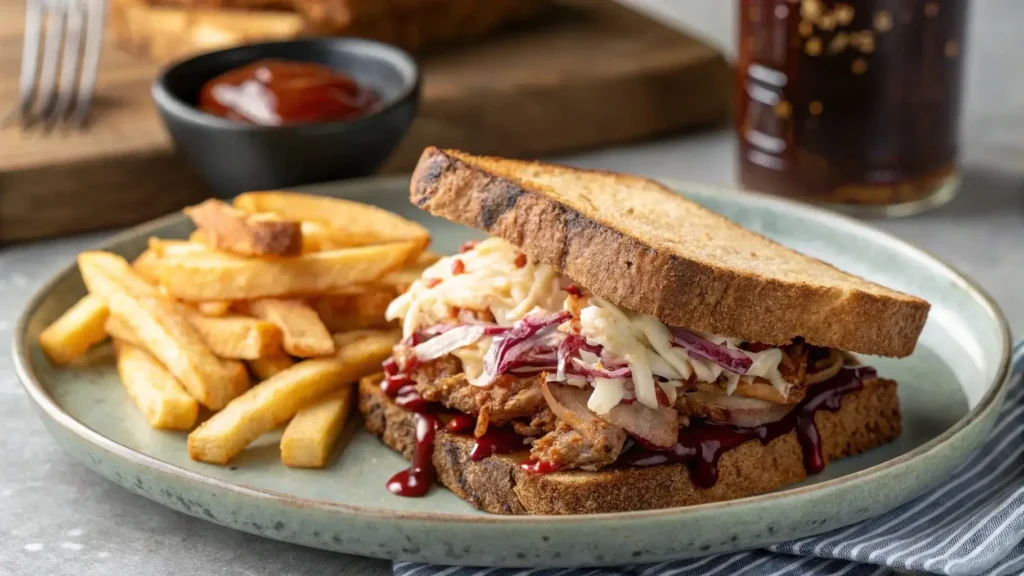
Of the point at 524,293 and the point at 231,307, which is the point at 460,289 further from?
the point at 231,307

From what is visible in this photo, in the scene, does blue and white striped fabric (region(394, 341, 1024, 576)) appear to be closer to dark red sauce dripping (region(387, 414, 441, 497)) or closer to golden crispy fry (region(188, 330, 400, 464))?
dark red sauce dripping (region(387, 414, 441, 497))

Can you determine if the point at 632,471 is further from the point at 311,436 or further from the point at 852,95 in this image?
the point at 852,95

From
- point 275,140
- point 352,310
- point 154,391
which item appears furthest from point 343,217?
point 275,140

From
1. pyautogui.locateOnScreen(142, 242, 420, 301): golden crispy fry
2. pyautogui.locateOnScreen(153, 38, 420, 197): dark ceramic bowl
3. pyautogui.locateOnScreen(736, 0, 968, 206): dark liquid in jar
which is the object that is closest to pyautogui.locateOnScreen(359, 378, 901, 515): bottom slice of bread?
pyautogui.locateOnScreen(142, 242, 420, 301): golden crispy fry

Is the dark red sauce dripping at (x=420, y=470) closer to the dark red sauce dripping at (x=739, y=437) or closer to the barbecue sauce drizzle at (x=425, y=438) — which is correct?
the barbecue sauce drizzle at (x=425, y=438)

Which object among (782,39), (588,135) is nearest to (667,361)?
(782,39)

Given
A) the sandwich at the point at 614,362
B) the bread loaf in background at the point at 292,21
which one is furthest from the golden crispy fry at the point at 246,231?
the bread loaf in background at the point at 292,21
